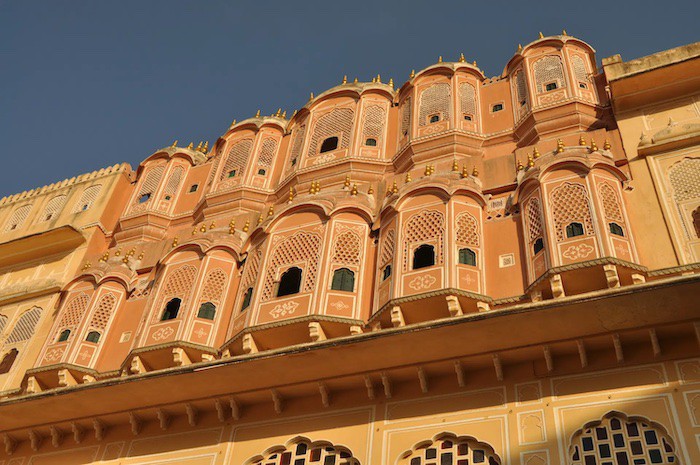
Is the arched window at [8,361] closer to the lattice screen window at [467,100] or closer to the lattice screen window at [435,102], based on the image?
the lattice screen window at [435,102]

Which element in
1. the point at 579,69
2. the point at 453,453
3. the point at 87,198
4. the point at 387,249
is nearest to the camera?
the point at 453,453

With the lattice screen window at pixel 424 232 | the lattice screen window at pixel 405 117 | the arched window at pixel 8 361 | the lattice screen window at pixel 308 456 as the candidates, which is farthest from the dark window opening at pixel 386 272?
the arched window at pixel 8 361

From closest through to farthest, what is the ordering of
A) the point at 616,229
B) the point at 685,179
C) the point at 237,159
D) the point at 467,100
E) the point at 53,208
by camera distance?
1. the point at 616,229
2. the point at 685,179
3. the point at 467,100
4. the point at 237,159
5. the point at 53,208

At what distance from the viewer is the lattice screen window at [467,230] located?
11.8 m

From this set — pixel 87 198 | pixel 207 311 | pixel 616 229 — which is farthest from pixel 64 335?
pixel 616 229

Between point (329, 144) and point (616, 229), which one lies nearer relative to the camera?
point (616, 229)

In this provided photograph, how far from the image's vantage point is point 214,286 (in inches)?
527

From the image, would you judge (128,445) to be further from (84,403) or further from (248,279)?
(248,279)

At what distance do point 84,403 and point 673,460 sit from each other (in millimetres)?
7808

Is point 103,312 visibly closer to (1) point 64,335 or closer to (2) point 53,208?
(1) point 64,335

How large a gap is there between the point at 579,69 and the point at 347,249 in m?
6.05

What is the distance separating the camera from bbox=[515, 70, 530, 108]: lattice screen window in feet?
49.8

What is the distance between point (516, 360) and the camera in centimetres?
1002

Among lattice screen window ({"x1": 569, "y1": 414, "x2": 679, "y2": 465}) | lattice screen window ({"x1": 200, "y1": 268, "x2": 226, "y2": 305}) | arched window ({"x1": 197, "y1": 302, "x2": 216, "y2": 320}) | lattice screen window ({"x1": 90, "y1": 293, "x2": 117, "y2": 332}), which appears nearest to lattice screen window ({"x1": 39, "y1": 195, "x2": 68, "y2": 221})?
lattice screen window ({"x1": 90, "y1": 293, "x2": 117, "y2": 332})
